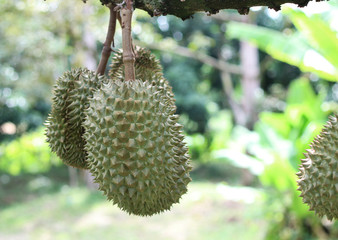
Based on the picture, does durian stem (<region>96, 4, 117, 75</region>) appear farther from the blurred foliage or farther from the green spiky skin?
the blurred foliage

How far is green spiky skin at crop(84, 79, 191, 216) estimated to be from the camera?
115 centimetres

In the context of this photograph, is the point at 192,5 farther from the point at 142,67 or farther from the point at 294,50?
the point at 294,50

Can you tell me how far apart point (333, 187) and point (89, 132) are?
0.79 m

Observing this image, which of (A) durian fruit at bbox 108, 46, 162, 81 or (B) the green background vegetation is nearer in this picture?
A: (A) durian fruit at bbox 108, 46, 162, 81

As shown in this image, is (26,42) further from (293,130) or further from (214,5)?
(214,5)

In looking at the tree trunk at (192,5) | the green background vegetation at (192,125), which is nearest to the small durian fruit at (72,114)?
the tree trunk at (192,5)

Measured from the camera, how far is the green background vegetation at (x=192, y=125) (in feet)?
15.9

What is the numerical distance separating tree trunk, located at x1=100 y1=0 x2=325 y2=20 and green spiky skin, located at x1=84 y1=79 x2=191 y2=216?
0.25 meters

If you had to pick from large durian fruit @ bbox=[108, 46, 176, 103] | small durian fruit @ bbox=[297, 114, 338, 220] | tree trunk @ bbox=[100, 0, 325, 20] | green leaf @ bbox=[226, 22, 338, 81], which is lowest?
small durian fruit @ bbox=[297, 114, 338, 220]

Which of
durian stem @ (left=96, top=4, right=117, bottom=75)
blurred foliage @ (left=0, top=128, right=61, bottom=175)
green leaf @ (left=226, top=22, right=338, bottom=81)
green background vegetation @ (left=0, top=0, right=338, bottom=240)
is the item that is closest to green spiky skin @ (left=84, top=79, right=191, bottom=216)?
durian stem @ (left=96, top=4, right=117, bottom=75)

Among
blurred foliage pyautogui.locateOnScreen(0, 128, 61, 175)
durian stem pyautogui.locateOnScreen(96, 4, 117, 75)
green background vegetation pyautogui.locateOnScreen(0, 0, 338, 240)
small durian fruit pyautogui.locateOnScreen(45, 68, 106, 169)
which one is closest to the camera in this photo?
durian stem pyautogui.locateOnScreen(96, 4, 117, 75)

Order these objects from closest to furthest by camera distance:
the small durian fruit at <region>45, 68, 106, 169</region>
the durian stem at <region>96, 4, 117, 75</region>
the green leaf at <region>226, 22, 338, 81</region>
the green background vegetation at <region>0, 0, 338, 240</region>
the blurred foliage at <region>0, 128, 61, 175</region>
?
the durian stem at <region>96, 4, 117, 75</region> → the small durian fruit at <region>45, 68, 106, 169</region> → the green leaf at <region>226, 22, 338, 81</region> → the green background vegetation at <region>0, 0, 338, 240</region> → the blurred foliage at <region>0, 128, 61, 175</region>

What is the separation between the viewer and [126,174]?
1.15m

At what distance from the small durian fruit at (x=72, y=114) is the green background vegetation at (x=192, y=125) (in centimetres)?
205
